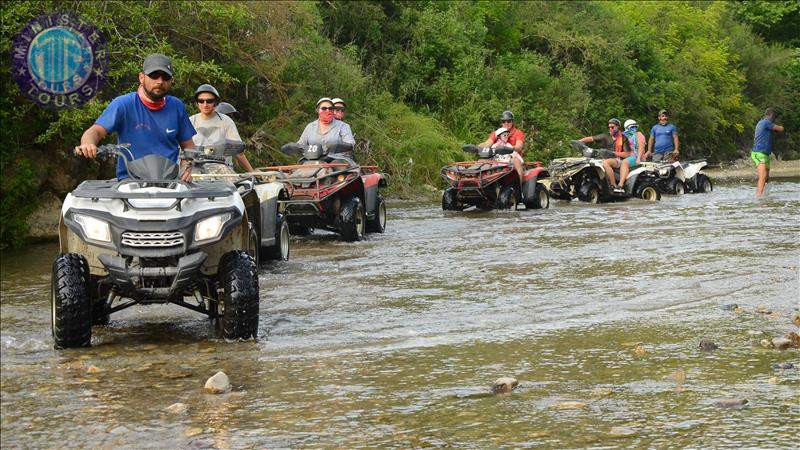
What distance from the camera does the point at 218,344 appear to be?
26.0 feet

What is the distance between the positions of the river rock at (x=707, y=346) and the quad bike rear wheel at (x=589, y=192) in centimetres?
1627

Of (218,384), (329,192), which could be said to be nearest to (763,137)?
(329,192)

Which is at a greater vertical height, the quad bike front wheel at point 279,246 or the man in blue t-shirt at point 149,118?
the man in blue t-shirt at point 149,118

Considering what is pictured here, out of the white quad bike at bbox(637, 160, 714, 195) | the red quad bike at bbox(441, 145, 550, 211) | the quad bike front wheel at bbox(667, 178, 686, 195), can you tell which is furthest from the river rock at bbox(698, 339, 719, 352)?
the quad bike front wheel at bbox(667, 178, 686, 195)

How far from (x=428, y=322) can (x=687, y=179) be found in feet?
63.1

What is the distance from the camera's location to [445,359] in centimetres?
724

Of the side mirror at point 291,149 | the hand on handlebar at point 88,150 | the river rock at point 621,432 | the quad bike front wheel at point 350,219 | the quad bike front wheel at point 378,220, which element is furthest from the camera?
the quad bike front wheel at point 378,220

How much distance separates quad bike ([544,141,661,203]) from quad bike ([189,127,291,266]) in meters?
10.5

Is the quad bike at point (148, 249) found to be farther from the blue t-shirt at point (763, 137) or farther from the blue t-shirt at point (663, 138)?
the blue t-shirt at point (663, 138)

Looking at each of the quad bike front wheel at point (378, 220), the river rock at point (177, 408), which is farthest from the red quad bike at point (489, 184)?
the river rock at point (177, 408)

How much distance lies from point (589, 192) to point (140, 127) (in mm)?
16100

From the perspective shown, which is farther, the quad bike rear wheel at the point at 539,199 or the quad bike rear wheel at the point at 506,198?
the quad bike rear wheel at the point at 539,199

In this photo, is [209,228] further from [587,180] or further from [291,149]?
[587,180]

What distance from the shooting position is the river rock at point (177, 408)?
5.92 metres
